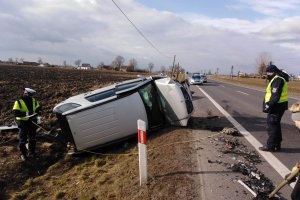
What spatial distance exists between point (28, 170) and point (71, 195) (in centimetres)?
258

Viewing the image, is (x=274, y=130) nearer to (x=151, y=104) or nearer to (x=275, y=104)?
(x=275, y=104)

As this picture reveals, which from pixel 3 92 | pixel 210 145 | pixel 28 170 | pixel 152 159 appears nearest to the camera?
pixel 152 159

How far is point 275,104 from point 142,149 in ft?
10.9

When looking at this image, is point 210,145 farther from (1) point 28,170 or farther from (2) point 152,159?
(1) point 28,170

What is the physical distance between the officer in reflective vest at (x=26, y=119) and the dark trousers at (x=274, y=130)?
18.3ft

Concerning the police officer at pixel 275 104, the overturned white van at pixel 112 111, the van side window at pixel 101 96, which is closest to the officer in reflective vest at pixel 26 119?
the overturned white van at pixel 112 111

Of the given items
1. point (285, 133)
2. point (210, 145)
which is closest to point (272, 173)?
point (210, 145)

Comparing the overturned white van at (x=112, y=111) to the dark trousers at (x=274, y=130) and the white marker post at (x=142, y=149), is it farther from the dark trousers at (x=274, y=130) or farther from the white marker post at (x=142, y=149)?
the white marker post at (x=142, y=149)

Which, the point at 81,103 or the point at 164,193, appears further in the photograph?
the point at 81,103

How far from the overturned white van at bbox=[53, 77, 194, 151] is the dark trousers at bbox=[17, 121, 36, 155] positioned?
112 centimetres

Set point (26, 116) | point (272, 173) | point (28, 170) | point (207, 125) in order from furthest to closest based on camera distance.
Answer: point (207, 125) → point (26, 116) → point (28, 170) → point (272, 173)

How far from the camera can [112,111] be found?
8.26 m

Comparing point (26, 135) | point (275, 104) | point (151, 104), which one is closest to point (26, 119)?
point (26, 135)

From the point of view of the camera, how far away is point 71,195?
6.18 meters
